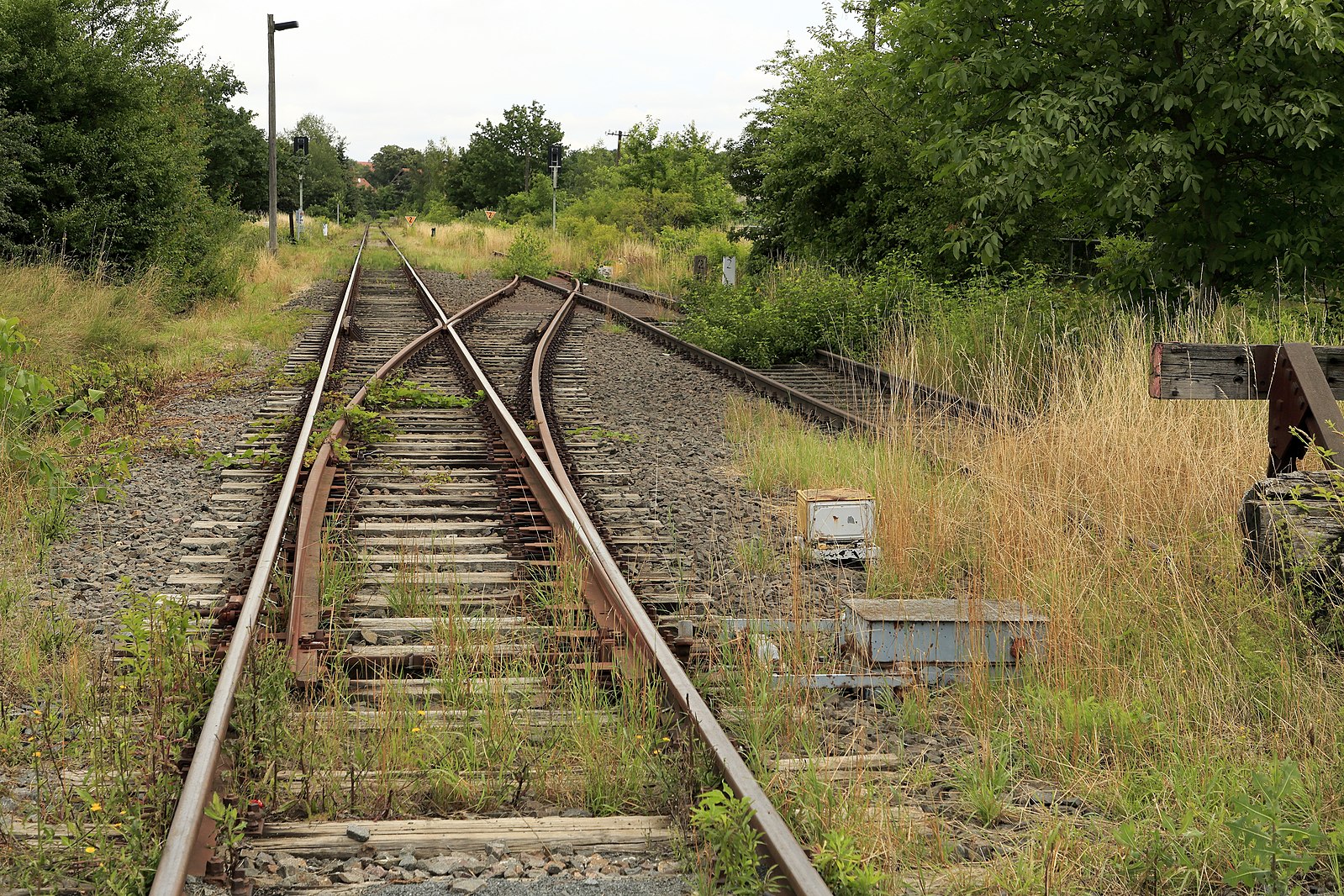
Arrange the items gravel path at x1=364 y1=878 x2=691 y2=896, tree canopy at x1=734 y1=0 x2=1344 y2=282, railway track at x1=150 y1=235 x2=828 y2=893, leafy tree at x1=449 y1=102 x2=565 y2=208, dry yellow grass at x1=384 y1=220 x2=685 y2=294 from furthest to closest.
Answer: leafy tree at x1=449 y1=102 x2=565 y2=208
dry yellow grass at x1=384 y1=220 x2=685 y2=294
tree canopy at x1=734 y1=0 x2=1344 y2=282
railway track at x1=150 y1=235 x2=828 y2=893
gravel path at x1=364 y1=878 x2=691 y2=896

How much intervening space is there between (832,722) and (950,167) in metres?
7.23

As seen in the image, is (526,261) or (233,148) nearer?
(526,261)

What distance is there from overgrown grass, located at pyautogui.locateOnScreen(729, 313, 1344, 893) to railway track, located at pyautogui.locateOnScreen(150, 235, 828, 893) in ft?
3.29

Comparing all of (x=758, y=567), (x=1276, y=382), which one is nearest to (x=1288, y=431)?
(x=1276, y=382)

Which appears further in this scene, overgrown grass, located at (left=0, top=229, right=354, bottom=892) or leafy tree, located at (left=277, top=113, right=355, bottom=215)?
leafy tree, located at (left=277, top=113, right=355, bottom=215)

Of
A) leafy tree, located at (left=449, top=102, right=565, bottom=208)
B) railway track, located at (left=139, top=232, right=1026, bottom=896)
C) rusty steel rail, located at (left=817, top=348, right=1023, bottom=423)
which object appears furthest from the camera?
leafy tree, located at (left=449, top=102, right=565, bottom=208)

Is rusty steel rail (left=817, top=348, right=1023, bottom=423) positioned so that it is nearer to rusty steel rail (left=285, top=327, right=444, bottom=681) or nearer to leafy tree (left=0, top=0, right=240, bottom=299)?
rusty steel rail (left=285, top=327, right=444, bottom=681)

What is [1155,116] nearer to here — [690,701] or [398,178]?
[690,701]

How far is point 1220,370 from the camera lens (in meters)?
5.01

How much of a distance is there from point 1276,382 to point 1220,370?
235 millimetres

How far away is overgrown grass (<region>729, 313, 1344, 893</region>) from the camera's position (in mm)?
3014

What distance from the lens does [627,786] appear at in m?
3.37

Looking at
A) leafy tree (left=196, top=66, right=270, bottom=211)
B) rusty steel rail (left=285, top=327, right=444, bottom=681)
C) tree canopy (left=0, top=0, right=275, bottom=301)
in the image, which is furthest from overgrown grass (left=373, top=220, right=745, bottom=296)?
rusty steel rail (left=285, top=327, right=444, bottom=681)

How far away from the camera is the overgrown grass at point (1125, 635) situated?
9.89 ft
